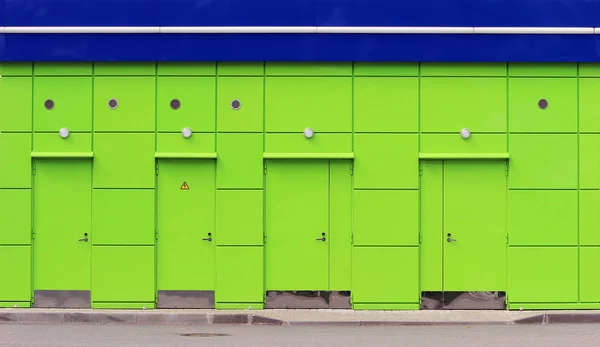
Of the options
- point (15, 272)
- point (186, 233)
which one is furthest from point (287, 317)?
point (15, 272)

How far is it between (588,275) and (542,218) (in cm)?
129

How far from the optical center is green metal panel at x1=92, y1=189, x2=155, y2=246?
59.8ft

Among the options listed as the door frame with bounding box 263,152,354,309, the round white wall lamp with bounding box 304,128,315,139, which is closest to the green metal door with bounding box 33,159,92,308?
the door frame with bounding box 263,152,354,309

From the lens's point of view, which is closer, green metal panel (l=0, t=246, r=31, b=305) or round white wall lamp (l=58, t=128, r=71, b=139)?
round white wall lamp (l=58, t=128, r=71, b=139)

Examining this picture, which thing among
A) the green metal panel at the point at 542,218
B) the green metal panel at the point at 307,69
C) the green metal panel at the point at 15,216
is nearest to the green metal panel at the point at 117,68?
the green metal panel at the point at 307,69

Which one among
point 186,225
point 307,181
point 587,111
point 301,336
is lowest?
point 301,336

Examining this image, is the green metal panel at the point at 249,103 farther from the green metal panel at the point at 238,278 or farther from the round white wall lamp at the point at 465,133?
the round white wall lamp at the point at 465,133

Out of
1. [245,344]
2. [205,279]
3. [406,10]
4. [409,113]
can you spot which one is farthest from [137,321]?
[406,10]

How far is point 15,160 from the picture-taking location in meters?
18.3

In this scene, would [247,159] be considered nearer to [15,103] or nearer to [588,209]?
[15,103]

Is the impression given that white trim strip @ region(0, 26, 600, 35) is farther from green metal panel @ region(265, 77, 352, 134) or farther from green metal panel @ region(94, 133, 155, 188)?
green metal panel @ region(94, 133, 155, 188)

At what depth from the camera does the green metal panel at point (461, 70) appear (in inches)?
716

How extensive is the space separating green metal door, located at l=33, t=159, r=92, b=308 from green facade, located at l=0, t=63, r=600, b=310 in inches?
1.5

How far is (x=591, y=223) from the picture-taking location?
1825cm
